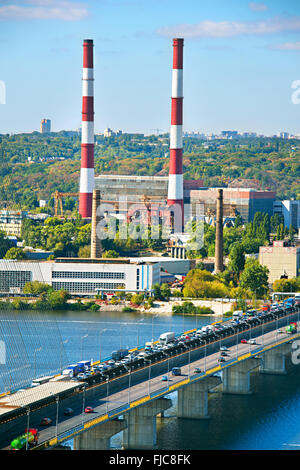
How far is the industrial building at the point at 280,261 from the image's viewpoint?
76.9 ft

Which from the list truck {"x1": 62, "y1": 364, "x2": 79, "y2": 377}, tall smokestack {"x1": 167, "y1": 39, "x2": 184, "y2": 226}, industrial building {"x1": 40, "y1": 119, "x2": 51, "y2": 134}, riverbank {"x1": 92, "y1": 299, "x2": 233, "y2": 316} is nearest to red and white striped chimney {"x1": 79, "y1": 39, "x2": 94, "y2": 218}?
tall smokestack {"x1": 167, "y1": 39, "x2": 184, "y2": 226}

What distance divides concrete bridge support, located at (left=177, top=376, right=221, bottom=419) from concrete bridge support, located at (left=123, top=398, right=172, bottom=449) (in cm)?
132

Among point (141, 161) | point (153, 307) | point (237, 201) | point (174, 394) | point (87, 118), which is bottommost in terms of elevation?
point (174, 394)

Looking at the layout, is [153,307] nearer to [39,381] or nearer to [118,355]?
[118,355]

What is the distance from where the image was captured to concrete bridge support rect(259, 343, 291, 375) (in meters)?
15.5

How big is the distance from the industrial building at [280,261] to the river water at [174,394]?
5642 millimetres

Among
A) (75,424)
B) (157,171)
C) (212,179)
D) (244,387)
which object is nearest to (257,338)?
(244,387)

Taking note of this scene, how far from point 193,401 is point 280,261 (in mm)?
11183

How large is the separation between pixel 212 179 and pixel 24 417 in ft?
134

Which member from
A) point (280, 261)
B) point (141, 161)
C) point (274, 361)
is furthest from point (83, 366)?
point (141, 161)

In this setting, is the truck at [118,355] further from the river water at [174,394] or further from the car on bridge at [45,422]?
the car on bridge at [45,422]

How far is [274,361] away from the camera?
15.6 m

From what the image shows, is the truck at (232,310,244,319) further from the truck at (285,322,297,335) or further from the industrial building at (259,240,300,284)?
the industrial building at (259,240,300,284)

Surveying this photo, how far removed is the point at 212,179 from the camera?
49906 mm
